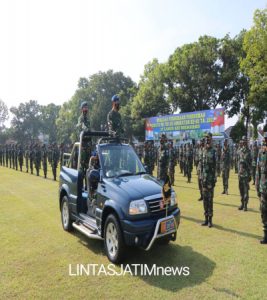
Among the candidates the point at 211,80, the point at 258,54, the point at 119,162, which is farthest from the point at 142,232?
the point at 211,80

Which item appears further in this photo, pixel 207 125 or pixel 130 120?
pixel 130 120

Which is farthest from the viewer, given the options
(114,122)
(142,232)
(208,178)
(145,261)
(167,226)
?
(208,178)

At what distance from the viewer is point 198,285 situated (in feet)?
15.9

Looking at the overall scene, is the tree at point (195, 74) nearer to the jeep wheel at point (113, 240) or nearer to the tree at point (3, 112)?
the jeep wheel at point (113, 240)

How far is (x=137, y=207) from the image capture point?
5.36 meters

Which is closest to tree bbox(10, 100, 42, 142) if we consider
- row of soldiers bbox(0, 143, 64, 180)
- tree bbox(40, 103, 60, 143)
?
tree bbox(40, 103, 60, 143)

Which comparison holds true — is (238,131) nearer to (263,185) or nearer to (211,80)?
(211,80)

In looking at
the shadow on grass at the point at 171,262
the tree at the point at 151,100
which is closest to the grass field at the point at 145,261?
the shadow on grass at the point at 171,262

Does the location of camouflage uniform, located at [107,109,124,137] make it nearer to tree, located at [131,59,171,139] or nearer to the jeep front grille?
the jeep front grille

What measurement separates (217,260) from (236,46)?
124 ft

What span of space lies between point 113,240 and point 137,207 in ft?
2.69

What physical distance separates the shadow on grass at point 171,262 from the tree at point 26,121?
106007mm

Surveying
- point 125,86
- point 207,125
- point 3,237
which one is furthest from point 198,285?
point 125,86

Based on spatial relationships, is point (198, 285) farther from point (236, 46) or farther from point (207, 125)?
point (236, 46)
